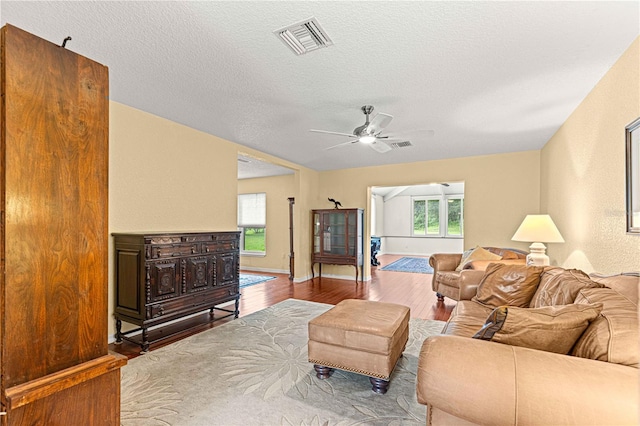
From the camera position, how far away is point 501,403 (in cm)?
111

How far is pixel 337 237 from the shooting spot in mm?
6367

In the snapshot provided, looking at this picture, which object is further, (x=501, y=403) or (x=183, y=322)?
(x=183, y=322)

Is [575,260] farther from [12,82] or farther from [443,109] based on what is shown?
[12,82]

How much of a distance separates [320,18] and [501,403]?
6.79 ft

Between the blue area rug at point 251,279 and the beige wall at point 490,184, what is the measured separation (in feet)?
10.6

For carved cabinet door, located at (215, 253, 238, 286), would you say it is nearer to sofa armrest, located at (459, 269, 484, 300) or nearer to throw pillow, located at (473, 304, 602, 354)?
sofa armrest, located at (459, 269, 484, 300)

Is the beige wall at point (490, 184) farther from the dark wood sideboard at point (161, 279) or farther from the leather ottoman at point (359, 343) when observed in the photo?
the dark wood sideboard at point (161, 279)

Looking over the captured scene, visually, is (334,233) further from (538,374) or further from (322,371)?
(538,374)

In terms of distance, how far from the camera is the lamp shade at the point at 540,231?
10.8 ft

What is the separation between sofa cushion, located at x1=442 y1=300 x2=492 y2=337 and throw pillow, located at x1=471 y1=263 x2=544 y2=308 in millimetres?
111

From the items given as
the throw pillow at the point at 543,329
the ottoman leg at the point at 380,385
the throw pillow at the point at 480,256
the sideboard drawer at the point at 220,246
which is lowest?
the ottoman leg at the point at 380,385

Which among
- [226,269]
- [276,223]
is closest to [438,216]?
[276,223]

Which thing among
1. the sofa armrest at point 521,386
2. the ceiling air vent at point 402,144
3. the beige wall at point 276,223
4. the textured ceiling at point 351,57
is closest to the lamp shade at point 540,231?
the textured ceiling at point 351,57

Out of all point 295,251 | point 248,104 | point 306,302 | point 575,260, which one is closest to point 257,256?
point 295,251
